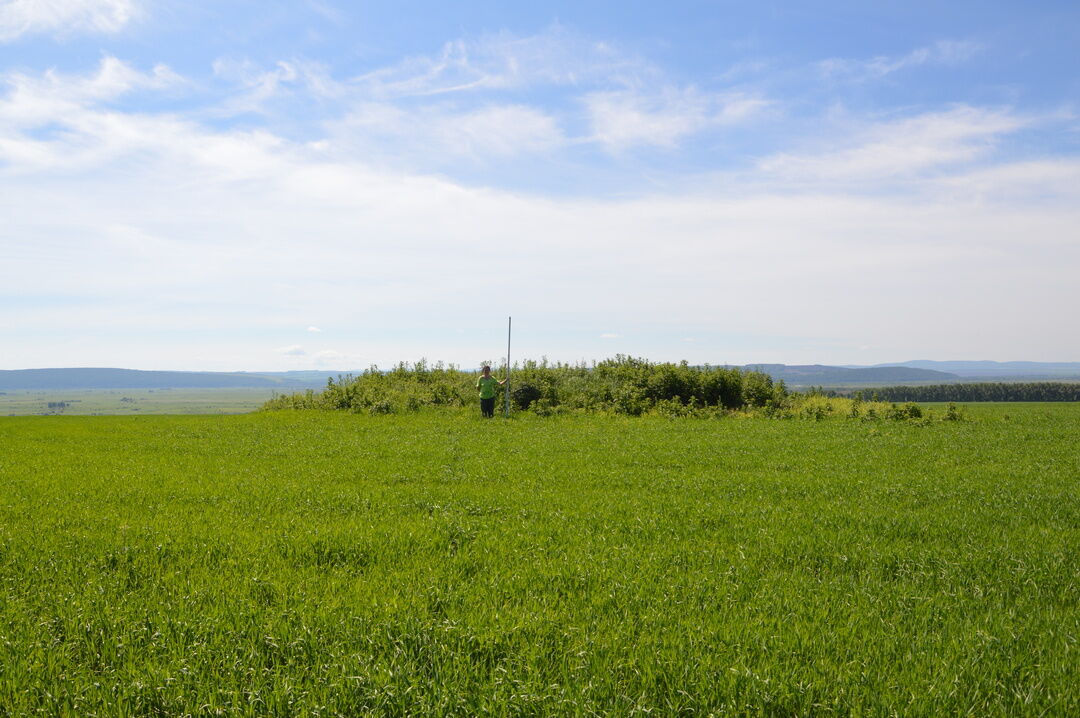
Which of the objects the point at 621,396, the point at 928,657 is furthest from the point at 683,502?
the point at 621,396

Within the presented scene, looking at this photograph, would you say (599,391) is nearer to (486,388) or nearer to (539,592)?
(486,388)

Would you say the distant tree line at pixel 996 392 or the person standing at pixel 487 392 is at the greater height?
the person standing at pixel 487 392

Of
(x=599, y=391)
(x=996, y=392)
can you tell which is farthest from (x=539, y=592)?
(x=996, y=392)

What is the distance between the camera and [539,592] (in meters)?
6.66

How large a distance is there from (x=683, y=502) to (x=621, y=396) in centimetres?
2286

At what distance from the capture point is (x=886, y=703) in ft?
14.9

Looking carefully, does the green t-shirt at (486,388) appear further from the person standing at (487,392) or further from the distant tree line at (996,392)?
the distant tree line at (996,392)

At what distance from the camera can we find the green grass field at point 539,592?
4.73 m

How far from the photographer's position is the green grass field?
4730 mm

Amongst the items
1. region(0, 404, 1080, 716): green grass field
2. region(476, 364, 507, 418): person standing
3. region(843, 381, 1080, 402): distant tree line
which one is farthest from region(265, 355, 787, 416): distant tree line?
region(843, 381, 1080, 402): distant tree line

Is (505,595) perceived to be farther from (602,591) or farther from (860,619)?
(860,619)

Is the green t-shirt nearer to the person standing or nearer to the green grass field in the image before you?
the person standing

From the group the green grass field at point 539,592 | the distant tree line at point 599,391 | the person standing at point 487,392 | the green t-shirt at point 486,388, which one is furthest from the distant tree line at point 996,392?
the green grass field at point 539,592

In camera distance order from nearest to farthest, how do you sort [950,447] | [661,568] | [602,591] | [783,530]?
1. [602,591]
2. [661,568]
3. [783,530]
4. [950,447]
